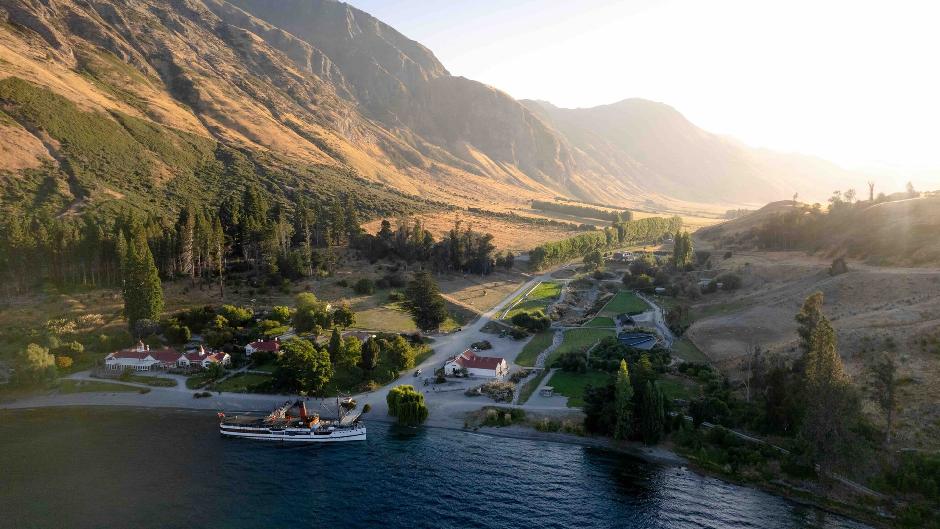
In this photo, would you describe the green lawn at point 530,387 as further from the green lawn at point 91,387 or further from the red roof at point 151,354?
the red roof at point 151,354

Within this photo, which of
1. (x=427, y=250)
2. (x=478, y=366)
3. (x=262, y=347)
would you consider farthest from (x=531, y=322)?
(x=262, y=347)

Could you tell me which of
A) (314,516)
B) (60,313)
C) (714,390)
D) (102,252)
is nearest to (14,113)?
(102,252)

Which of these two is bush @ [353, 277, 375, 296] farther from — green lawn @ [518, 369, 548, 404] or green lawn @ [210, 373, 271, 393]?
green lawn @ [518, 369, 548, 404]

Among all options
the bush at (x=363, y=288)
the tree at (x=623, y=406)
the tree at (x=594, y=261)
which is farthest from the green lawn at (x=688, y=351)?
the tree at (x=594, y=261)

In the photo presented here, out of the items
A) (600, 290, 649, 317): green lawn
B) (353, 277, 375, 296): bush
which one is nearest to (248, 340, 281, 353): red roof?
(353, 277, 375, 296): bush

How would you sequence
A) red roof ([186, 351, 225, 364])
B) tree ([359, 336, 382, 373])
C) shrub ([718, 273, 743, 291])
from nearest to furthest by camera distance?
tree ([359, 336, 382, 373])
red roof ([186, 351, 225, 364])
shrub ([718, 273, 743, 291])

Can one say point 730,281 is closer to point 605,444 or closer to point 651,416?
point 651,416
